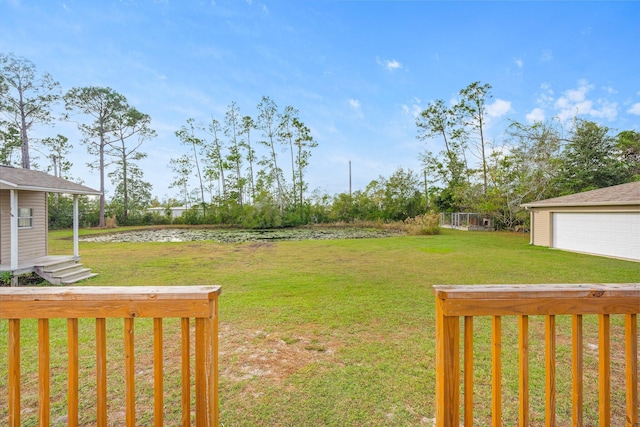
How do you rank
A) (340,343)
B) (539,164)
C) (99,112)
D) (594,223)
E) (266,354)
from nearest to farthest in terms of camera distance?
(266,354), (340,343), (594,223), (539,164), (99,112)

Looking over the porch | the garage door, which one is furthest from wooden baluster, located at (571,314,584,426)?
the garage door

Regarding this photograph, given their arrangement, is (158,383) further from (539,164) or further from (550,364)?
(539,164)

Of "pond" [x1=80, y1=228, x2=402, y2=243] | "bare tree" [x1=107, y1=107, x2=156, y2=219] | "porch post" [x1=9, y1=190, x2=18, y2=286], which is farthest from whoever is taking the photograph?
"bare tree" [x1=107, y1=107, x2=156, y2=219]

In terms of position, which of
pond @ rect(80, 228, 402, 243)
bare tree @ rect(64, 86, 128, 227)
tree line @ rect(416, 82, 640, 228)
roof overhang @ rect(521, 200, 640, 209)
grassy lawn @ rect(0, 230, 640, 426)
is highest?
bare tree @ rect(64, 86, 128, 227)

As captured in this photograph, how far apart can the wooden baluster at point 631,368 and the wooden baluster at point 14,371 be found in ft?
8.28

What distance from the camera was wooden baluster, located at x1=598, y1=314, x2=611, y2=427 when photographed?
3.91 feet

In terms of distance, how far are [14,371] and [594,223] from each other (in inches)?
514

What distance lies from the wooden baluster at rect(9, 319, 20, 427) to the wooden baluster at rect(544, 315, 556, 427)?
2192 millimetres

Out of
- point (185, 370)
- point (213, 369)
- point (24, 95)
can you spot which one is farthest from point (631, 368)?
point (24, 95)

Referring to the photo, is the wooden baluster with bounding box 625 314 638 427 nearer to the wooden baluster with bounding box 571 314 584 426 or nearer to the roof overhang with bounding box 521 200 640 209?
the wooden baluster with bounding box 571 314 584 426

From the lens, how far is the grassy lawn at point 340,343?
6.63ft

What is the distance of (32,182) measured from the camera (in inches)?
260

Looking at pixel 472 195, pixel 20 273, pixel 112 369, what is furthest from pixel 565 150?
pixel 20 273

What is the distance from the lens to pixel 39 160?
69.6 ft
